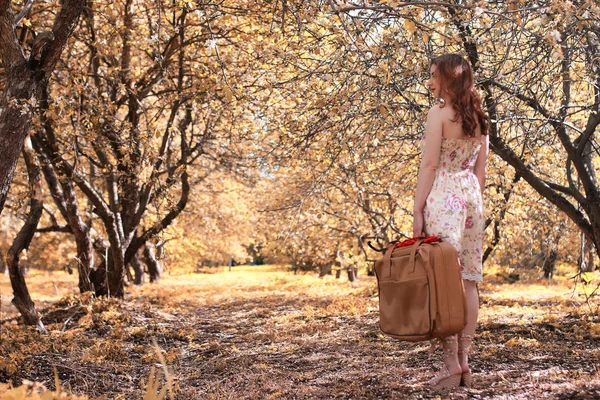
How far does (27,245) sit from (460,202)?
21.1 ft

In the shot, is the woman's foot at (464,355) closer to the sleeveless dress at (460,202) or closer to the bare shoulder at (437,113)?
the sleeveless dress at (460,202)

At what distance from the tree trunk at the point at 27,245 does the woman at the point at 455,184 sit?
5.60 m

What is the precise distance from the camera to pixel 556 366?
5.04m

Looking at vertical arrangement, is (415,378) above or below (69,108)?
below

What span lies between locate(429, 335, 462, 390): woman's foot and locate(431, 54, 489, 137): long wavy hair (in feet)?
4.65

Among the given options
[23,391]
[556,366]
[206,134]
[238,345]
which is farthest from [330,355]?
[206,134]

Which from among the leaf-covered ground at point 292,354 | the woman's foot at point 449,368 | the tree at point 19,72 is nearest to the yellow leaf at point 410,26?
the woman's foot at point 449,368

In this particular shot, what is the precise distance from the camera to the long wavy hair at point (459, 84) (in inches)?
156

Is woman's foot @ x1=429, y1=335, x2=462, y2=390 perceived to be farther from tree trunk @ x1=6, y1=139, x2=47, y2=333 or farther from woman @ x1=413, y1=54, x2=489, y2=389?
tree trunk @ x1=6, y1=139, x2=47, y2=333

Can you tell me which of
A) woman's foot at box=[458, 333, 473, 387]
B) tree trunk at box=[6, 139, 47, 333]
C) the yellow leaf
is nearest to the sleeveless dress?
woman's foot at box=[458, 333, 473, 387]

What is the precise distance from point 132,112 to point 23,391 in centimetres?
884

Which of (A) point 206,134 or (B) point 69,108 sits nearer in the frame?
(B) point 69,108

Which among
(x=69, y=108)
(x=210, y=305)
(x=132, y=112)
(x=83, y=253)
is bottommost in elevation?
(x=210, y=305)

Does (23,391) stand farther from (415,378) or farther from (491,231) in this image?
(491,231)
